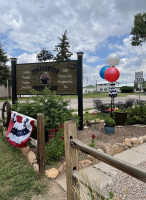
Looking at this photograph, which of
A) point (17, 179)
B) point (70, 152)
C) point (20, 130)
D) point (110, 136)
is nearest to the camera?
point (70, 152)

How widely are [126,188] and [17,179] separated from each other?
5.55 feet

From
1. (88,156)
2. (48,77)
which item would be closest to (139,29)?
(48,77)

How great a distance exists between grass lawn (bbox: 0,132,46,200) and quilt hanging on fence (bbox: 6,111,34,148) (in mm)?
318

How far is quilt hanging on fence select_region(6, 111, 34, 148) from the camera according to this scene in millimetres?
3318

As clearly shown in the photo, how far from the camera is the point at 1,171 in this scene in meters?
2.88

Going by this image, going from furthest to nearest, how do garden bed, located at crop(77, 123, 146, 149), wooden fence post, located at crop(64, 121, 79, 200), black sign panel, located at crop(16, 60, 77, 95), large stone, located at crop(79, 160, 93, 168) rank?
black sign panel, located at crop(16, 60, 77, 95), garden bed, located at crop(77, 123, 146, 149), large stone, located at crop(79, 160, 93, 168), wooden fence post, located at crop(64, 121, 79, 200)

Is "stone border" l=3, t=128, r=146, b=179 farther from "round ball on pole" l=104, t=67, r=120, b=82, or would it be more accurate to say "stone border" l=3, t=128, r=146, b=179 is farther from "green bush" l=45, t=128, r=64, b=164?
"round ball on pole" l=104, t=67, r=120, b=82

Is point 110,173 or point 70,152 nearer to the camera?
point 70,152

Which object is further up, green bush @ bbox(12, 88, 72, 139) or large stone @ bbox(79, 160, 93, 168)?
green bush @ bbox(12, 88, 72, 139)

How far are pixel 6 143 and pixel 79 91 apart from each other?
266 centimetres

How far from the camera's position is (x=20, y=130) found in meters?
3.58

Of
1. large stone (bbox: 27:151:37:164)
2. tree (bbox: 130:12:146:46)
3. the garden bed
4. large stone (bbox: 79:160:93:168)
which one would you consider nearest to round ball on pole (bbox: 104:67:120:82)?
the garden bed

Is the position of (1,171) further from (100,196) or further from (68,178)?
(100,196)

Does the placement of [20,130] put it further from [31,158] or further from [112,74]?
[112,74]
